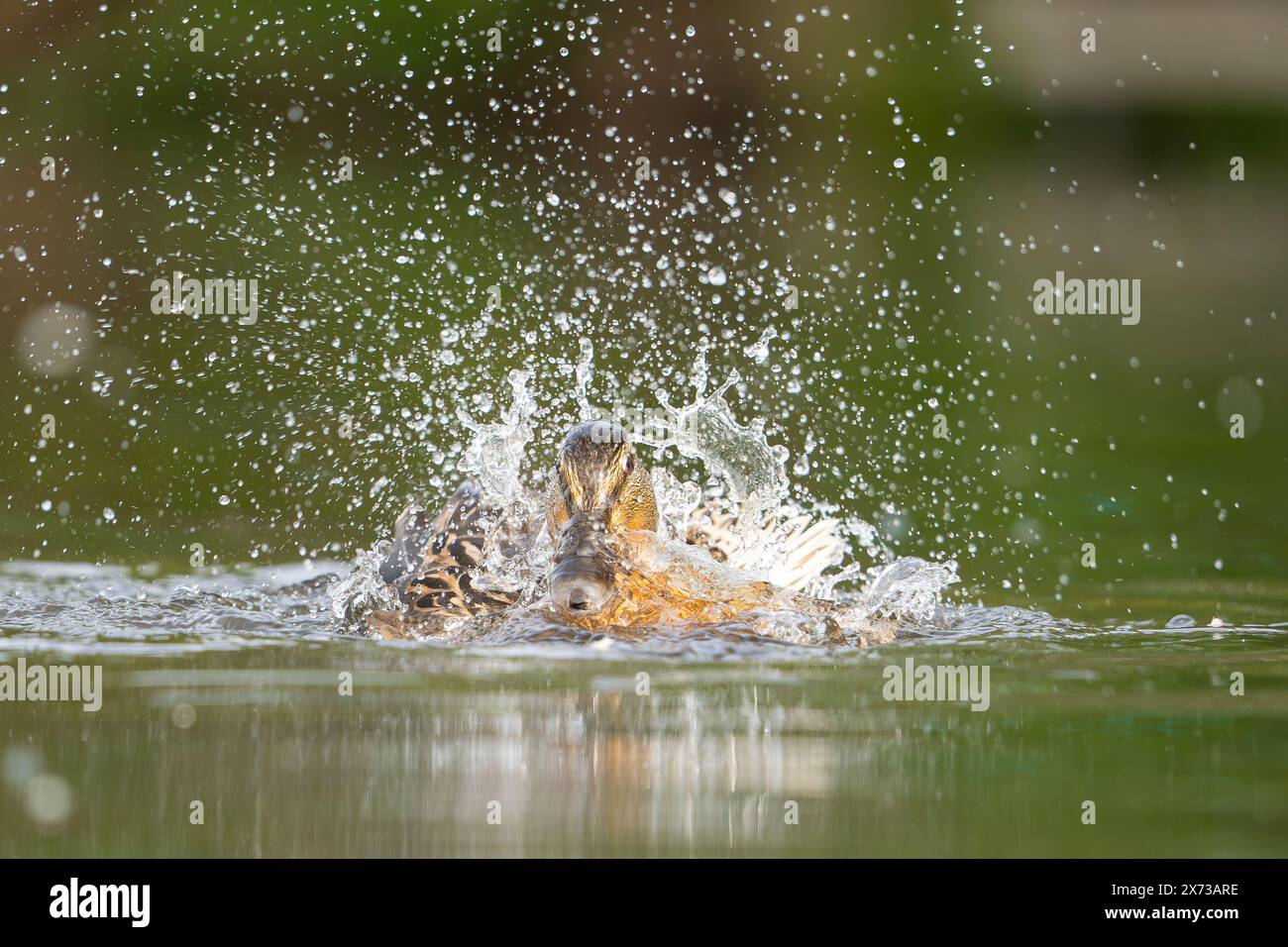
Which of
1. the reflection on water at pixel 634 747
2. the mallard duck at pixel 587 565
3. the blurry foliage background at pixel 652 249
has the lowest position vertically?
the reflection on water at pixel 634 747

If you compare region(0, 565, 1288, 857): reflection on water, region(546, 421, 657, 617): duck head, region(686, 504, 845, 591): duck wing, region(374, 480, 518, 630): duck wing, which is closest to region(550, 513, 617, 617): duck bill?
region(546, 421, 657, 617): duck head

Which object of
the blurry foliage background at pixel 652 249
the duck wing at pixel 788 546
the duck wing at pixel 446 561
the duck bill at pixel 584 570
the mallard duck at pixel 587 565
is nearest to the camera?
the duck bill at pixel 584 570

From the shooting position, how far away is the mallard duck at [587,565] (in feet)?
20.5

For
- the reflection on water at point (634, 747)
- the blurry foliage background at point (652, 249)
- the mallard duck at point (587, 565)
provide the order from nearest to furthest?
the reflection on water at point (634, 747), the mallard duck at point (587, 565), the blurry foliage background at point (652, 249)

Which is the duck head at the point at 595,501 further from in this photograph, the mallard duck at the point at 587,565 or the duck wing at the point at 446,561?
the duck wing at the point at 446,561

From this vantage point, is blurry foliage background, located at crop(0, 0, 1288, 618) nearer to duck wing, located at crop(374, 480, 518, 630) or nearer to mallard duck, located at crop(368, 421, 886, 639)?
duck wing, located at crop(374, 480, 518, 630)

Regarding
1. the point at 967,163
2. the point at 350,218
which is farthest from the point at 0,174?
the point at 967,163

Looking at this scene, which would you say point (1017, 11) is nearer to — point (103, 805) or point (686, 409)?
point (686, 409)

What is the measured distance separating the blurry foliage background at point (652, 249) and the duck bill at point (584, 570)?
2.86 meters

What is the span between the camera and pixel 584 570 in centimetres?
614

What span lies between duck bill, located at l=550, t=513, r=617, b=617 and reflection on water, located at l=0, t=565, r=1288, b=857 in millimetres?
162

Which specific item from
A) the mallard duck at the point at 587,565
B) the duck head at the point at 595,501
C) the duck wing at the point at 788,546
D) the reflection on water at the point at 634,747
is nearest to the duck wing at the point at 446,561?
the mallard duck at the point at 587,565

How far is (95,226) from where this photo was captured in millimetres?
14422

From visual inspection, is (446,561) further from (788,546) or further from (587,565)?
(788,546)
